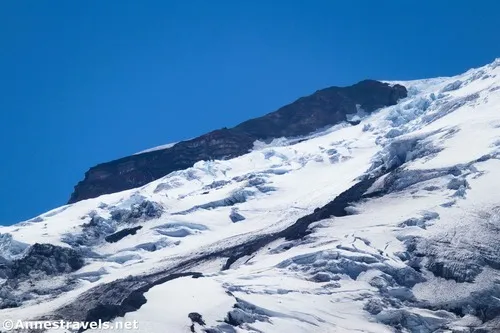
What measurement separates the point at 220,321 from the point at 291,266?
2189 centimetres

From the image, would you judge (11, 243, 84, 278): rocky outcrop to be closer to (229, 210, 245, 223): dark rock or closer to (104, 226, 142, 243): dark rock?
(104, 226, 142, 243): dark rock

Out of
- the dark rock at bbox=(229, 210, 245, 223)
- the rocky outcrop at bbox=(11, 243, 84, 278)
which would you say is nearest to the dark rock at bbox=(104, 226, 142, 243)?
the rocky outcrop at bbox=(11, 243, 84, 278)

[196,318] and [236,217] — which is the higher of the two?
[236,217]

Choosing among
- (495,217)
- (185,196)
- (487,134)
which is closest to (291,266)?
(495,217)

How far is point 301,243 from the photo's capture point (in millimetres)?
120938

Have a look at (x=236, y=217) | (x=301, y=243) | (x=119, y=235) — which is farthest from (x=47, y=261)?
(x=301, y=243)

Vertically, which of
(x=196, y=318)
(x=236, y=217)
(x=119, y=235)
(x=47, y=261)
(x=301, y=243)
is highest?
(x=119, y=235)

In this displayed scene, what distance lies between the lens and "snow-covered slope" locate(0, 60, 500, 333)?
96.6 metres

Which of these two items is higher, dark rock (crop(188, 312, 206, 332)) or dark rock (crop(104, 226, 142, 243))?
dark rock (crop(104, 226, 142, 243))

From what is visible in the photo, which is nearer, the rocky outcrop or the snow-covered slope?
the snow-covered slope

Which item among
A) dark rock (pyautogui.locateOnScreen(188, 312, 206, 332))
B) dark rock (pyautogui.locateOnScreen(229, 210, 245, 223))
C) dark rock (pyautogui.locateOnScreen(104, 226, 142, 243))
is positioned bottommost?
dark rock (pyautogui.locateOnScreen(188, 312, 206, 332))

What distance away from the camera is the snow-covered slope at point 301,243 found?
96.6 metres

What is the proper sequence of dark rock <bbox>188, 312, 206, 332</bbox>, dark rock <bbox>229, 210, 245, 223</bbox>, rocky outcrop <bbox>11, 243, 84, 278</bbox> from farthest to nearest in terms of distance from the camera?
dark rock <bbox>229, 210, 245, 223</bbox>
rocky outcrop <bbox>11, 243, 84, 278</bbox>
dark rock <bbox>188, 312, 206, 332</bbox>

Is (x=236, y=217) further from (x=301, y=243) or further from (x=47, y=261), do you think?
(x=301, y=243)
